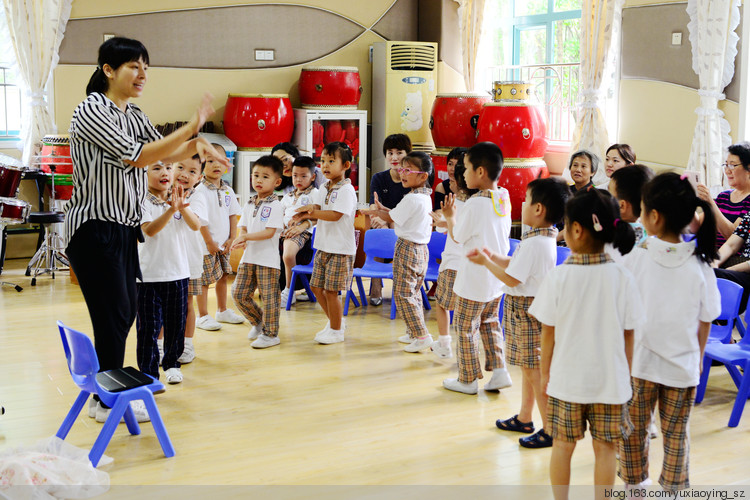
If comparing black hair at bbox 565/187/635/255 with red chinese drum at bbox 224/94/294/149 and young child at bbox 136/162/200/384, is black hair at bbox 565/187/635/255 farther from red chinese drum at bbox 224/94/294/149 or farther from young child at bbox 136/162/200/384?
red chinese drum at bbox 224/94/294/149

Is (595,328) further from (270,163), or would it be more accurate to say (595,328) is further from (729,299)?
(270,163)

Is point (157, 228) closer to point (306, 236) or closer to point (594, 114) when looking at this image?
point (306, 236)

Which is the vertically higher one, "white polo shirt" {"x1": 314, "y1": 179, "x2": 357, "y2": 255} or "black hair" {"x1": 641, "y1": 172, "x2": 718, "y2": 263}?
"black hair" {"x1": 641, "y1": 172, "x2": 718, "y2": 263}

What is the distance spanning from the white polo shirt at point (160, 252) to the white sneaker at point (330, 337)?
1.12 metres

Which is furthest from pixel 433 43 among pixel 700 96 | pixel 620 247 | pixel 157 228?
pixel 620 247

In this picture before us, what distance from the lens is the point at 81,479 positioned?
9.29ft

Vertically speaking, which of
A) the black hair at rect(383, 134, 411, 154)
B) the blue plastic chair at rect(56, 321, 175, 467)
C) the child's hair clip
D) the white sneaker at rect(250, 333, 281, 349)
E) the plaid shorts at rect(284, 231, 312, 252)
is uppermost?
the black hair at rect(383, 134, 411, 154)

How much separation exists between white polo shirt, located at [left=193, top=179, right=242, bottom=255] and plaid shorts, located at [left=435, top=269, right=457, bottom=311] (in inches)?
49.5

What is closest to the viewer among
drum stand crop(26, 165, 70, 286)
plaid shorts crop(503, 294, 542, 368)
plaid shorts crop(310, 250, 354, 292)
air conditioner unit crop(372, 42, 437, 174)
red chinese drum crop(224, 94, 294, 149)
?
plaid shorts crop(503, 294, 542, 368)

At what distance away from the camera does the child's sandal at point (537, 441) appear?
328 cm

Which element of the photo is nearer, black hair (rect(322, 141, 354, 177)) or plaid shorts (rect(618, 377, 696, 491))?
plaid shorts (rect(618, 377, 696, 491))

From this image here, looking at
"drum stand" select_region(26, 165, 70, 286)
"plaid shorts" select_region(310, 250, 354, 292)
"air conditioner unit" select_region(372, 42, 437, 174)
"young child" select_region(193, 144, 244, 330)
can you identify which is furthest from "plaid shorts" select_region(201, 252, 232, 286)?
"air conditioner unit" select_region(372, 42, 437, 174)

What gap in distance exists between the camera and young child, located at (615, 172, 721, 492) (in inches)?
101

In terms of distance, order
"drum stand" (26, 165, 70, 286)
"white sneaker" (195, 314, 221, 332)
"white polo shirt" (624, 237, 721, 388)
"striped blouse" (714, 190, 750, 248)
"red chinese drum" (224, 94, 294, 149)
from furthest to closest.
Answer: "red chinese drum" (224, 94, 294, 149)
"drum stand" (26, 165, 70, 286)
"white sneaker" (195, 314, 221, 332)
"striped blouse" (714, 190, 750, 248)
"white polo shirt" (624, 237, 721, 388)
